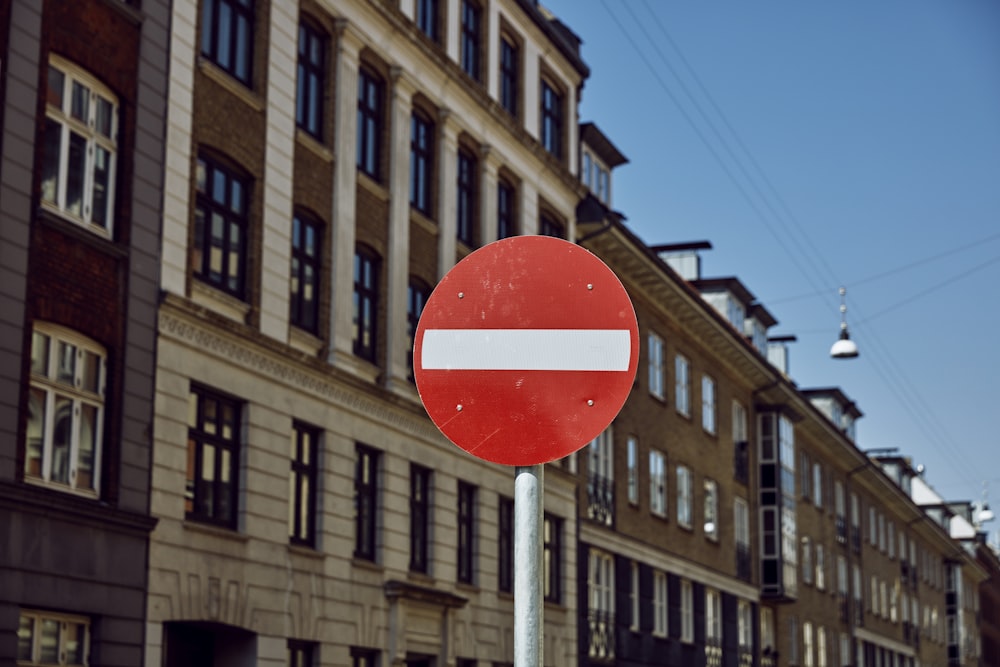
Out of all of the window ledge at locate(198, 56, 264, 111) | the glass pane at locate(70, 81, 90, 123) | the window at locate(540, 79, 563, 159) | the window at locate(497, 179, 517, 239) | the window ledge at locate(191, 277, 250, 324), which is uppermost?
the window at locate(540, 79, 563, 159)

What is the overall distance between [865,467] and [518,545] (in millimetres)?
60451

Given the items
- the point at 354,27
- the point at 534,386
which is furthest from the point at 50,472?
the point at 534,386

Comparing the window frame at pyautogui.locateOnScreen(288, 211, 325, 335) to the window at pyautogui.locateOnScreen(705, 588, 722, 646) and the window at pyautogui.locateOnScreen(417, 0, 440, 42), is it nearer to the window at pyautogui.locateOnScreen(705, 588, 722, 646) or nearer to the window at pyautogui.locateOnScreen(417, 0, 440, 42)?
the window at pyautogui.locateOnScreen(417, 0, 440, 42)

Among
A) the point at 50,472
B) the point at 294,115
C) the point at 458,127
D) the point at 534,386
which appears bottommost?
the point at 534,386

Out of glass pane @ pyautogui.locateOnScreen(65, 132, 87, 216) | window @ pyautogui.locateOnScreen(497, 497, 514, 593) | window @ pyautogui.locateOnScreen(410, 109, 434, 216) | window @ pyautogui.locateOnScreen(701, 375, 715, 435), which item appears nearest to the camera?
glass pane @ pyautogui.locateOnScreen(65, 132, 87, 216)

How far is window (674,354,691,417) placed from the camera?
40.4 m

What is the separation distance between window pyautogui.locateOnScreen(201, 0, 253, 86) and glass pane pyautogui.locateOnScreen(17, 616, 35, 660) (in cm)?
771

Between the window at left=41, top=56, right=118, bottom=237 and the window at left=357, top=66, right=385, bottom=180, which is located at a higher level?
the window at left=357, top=66, right=385, bottom=180

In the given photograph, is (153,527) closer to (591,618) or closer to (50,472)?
(50,472)

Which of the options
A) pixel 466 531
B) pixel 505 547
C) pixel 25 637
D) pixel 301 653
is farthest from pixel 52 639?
pixel 505 547

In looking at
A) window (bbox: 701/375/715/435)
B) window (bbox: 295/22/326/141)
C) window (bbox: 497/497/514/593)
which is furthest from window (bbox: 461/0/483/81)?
window (bbox: 701/375/715/435)

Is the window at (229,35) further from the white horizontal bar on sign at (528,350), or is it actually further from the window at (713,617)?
the window at (713,617)

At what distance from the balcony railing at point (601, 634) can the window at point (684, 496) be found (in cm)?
585

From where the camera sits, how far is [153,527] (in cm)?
1805
